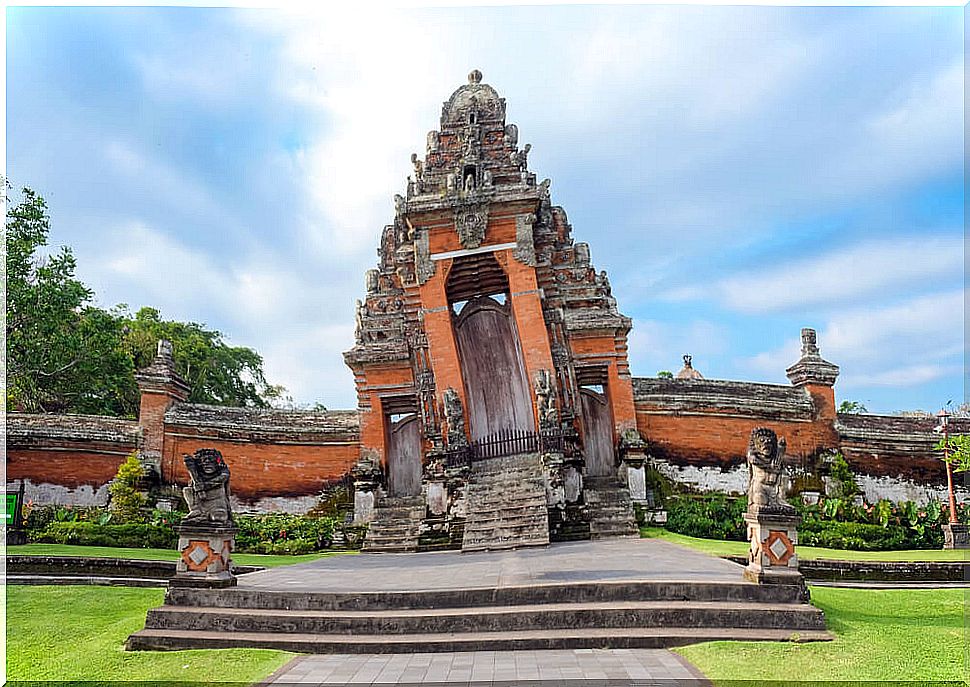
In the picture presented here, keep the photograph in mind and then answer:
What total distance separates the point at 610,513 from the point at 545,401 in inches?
98.3

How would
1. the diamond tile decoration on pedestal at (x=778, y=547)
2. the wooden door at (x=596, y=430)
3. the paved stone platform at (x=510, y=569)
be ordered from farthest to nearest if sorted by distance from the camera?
the wooden door at (x=596, y=430)
the paved stone platform at (x=510, y=569)
the diamond tile decoration on pedestal at (x=778, y=547)

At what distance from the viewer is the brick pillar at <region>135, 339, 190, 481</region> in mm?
16188

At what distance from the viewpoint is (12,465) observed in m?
15.6

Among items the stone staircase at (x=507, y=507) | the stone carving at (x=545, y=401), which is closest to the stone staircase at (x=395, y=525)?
the stone staircase at (x=507, y=507)

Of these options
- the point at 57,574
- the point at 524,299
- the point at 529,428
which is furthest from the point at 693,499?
the point at 57,574

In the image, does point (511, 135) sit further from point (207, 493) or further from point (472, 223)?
point (207, 493)

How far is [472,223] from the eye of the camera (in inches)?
590

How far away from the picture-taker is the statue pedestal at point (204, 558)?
726 centimetres

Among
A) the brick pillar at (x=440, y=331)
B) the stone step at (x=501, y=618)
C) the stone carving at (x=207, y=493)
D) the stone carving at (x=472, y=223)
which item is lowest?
the stone step at (x=501, y=618)

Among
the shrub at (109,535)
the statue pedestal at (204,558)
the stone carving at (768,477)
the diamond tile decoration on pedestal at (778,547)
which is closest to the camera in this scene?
the diamond tile decoration on pedestal at (778,547)

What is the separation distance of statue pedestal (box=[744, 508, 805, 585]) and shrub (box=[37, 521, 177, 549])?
1104 cm

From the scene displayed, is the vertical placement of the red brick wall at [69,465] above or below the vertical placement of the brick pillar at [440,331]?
below

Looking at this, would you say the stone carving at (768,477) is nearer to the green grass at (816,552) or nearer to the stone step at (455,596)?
the stone step at (455,596)

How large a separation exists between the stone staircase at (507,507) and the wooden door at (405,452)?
2964mm
